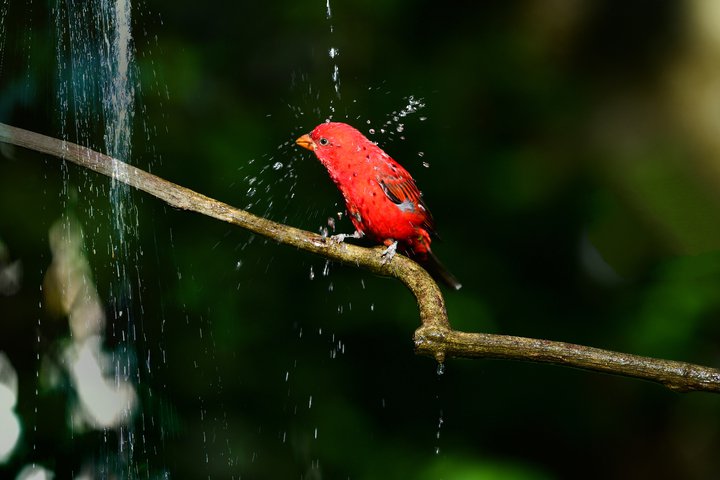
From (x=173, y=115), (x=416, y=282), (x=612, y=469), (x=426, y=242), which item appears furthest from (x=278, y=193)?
(x=612, y=469)

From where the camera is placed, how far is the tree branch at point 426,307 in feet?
4.24

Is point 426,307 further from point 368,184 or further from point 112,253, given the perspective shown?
point 112,253

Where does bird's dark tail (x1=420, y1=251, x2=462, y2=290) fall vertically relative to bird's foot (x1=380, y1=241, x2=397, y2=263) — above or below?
above

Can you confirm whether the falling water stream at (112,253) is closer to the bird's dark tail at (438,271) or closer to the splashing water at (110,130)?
the splashing water at (110,130)

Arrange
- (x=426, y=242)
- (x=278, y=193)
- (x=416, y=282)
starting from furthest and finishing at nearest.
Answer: (x=278, y=193), (x=426, y=242), (x=416, y=282)

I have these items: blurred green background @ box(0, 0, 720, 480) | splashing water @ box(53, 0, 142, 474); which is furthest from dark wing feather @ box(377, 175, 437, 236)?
splashing water @ box(53, 0, 142, 474)

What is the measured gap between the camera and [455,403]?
7.15 ft

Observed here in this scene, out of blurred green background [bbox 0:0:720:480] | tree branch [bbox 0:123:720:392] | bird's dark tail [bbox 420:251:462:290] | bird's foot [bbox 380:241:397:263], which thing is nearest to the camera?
tree branch [bbox 0:123:720:392]

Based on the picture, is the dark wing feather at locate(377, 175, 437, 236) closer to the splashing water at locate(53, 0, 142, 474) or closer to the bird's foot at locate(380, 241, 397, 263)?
the bird's foot at locate(380, 241, 397, 263)

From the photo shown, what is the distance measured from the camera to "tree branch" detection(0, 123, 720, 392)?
129cm

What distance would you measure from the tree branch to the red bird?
6cm

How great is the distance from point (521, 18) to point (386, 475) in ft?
4.40

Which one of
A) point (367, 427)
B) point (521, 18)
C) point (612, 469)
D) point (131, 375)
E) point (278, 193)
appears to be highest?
point (521, 18)

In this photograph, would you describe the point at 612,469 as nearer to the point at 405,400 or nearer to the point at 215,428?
the point at 405,400
